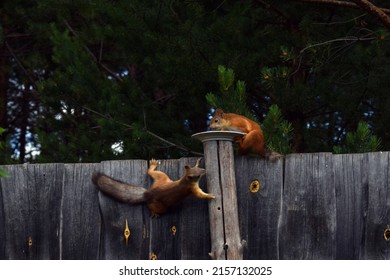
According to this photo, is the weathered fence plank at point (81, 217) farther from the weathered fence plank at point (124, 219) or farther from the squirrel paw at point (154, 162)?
the squirrel paw at point (154, 162)

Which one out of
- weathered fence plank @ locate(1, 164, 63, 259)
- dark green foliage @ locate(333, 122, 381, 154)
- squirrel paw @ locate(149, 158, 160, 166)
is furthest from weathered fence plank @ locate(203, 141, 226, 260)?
dark green foliage @ locate(333, 122, 381, 154)

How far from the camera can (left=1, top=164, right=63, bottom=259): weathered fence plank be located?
11.6ft

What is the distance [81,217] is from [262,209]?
0.91m

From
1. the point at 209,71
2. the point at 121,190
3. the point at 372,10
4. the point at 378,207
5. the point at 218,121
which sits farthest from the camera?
the point at 209,71

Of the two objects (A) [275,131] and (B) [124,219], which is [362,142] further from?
(B) [124,219]

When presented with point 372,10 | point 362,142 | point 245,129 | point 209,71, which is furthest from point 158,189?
point 209,71

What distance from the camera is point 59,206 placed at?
353 centimetres

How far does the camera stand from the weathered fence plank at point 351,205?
125 inches

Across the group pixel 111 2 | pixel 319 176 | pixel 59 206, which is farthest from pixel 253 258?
pixel 111 2

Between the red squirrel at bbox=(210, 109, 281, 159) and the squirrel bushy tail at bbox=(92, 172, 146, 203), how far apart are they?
532 mm

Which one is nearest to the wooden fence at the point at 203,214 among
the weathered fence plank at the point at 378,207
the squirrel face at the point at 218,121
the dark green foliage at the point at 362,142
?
the weathered fence plank at the point at 378,207

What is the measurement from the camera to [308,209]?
3.24 m
